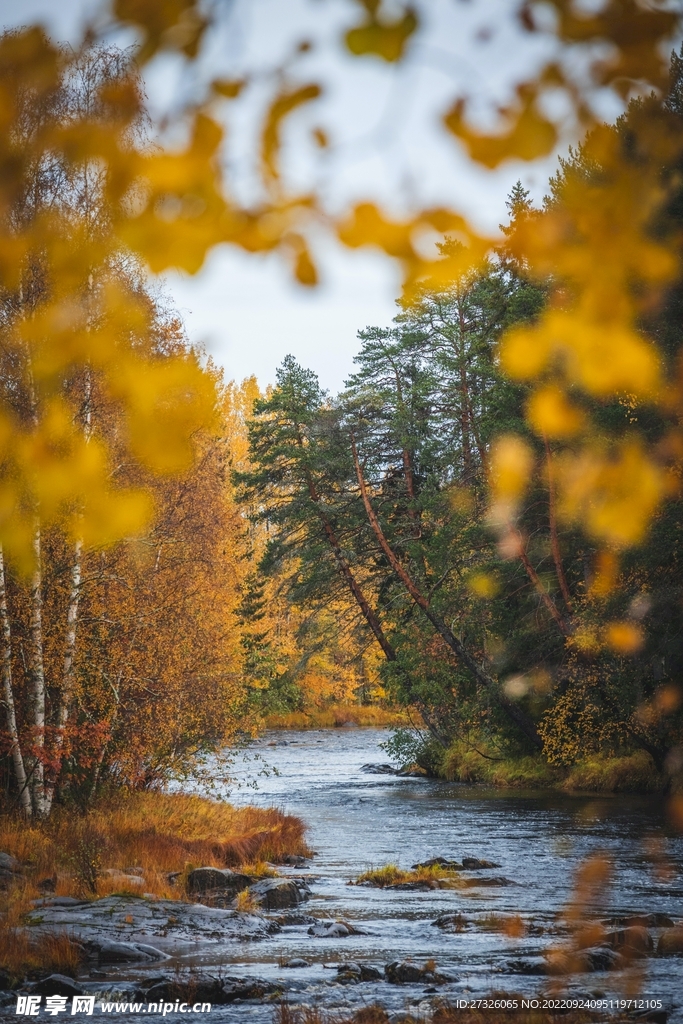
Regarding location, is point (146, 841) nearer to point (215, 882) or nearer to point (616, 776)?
point (215, 882)

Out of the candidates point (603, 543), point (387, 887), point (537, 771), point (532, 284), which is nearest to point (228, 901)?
point (387, 887)

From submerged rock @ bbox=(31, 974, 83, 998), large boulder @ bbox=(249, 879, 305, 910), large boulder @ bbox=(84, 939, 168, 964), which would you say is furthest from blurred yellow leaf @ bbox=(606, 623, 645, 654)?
submerged rock @ bbox=(31, 974, 83, 998)

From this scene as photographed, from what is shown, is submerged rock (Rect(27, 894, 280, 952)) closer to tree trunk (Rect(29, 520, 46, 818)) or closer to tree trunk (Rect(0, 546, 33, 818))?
tree trunk (Rect(29, 520, 46, 818))

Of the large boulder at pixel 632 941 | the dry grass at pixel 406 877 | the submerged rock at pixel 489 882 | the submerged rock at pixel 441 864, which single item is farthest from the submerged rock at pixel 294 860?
the large boulder at pixel 632 941

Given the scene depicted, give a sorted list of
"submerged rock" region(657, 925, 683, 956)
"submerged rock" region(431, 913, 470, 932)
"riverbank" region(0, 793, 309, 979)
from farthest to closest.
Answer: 1. "submerged rock" region(431, 913, 470, 932)
2. "submerged rock" region(657, 925, 683, 956)
3. "riverbank" region(0, 793, 309, 979)

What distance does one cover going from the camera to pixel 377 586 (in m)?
27.2

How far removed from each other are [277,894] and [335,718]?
34024mm

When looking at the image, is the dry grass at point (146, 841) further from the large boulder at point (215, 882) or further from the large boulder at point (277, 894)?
the large boulder at point (277, 894)

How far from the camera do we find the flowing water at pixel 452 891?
252 inches

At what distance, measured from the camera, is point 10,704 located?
35.7 feet

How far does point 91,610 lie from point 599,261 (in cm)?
1099

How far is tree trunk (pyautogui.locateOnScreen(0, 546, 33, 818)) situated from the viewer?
10.7 m

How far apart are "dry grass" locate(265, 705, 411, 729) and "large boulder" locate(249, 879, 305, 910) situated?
3133 centimetres

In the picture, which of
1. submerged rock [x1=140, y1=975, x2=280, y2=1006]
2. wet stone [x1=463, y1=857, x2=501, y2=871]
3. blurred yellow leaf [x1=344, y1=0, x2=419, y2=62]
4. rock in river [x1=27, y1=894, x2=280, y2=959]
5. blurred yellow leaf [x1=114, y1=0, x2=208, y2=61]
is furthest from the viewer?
wet stone [x1=463, y1=857, x2=501, y2=871]
